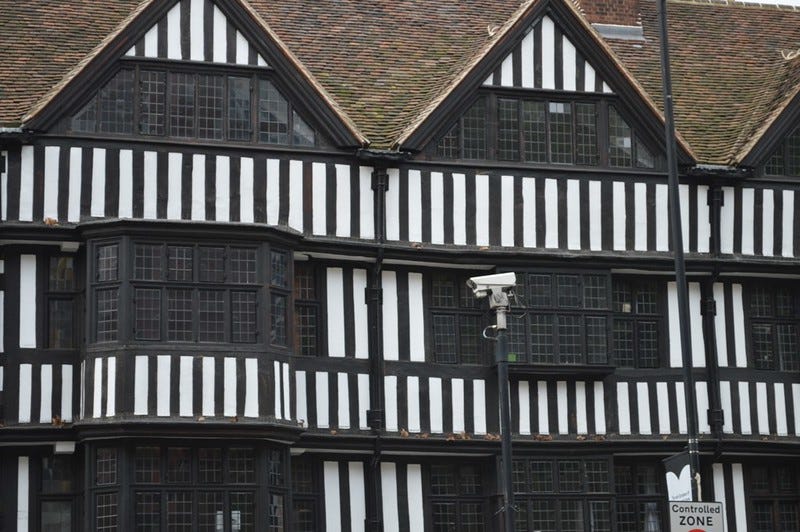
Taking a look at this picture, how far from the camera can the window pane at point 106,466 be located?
26.2 metres

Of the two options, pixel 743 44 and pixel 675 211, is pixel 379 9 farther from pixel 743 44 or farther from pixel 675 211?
pixel 675 211

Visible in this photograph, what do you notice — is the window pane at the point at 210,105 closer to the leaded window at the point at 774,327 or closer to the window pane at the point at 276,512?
the window pane at the point at 276,512

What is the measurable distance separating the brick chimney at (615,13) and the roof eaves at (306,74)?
7.25 m

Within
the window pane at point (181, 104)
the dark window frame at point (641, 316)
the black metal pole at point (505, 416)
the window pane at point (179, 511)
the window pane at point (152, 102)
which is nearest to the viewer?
the black metal pole at point (505, 416)

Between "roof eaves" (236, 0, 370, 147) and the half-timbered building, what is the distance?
1.8 inches

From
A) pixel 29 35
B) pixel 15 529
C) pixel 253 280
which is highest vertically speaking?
pixel 29 35

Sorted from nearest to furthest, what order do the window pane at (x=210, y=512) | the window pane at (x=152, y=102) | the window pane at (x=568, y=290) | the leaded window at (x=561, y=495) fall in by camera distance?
the window pane at (x=210, y=512)
the window pane at (x=152, y=102)
the leaded window at (x=561, y=495)
the window pane at (x=568, y=290)

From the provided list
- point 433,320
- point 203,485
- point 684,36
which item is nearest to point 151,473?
point 203,485

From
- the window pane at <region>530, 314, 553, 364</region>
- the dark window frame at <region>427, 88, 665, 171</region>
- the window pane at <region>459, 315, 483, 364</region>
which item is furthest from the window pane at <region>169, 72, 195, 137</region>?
the window pane at <region>530, 314, 553, 364</region>

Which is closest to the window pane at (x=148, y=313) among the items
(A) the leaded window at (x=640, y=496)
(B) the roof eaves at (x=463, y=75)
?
(B) the roof eaves at (x=463, y=75)

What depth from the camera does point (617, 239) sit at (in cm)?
2980

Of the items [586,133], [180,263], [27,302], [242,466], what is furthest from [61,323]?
[586,133]

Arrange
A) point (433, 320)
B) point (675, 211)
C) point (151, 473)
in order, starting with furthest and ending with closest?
point (433, 320)
point (151, 473)
point (675, 211)

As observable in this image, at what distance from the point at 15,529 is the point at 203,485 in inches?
113
